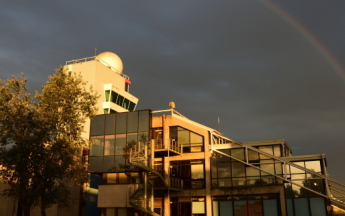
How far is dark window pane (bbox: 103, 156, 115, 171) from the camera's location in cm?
3416

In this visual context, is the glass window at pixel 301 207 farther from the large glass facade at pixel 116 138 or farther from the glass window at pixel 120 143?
the glass window at pixel 120 143

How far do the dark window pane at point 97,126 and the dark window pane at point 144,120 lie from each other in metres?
4.10

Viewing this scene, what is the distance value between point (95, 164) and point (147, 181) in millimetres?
5999

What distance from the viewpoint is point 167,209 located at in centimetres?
3356

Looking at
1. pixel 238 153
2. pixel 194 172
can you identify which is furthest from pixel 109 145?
pixel 238 153

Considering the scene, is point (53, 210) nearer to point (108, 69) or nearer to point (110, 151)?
point (110, 151)

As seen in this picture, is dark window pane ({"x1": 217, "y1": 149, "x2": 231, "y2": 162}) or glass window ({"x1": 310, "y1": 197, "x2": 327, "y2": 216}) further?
dark window pane ({"x1": 217, "y1": 149, "x2": 231, "y2": 162})

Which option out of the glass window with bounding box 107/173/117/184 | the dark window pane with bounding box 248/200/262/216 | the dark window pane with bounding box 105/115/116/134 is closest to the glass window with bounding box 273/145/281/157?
the dark window pane with bounding box 248/200/262/216

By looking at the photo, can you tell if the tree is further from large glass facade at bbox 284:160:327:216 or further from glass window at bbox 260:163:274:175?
large glass facade at bbox 284:160:327:216

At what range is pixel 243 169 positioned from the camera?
3306 cm

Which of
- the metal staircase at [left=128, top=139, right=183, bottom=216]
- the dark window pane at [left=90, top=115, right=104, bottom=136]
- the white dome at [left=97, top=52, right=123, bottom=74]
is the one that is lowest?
the metal staircase at [left=128, top=139, right=183, bottom=216]

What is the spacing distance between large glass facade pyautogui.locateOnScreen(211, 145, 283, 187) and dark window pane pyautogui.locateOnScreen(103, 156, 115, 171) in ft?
31.0

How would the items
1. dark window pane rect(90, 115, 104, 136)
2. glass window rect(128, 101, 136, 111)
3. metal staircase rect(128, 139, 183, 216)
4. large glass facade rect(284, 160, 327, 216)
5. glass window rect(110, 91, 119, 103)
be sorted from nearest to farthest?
large glass facade rect(284, 160, 327, 216) → metal staircase rect(128, 139, 183, 216) → dark window pane rect(90, 115, 104, 136) → glass window rect(110, 91, 119, 103) → glass window rect(128, 101, 136, 111)

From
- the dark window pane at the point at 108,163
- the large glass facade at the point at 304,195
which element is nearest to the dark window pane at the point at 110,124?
the dark window pane at the point at 108,163
